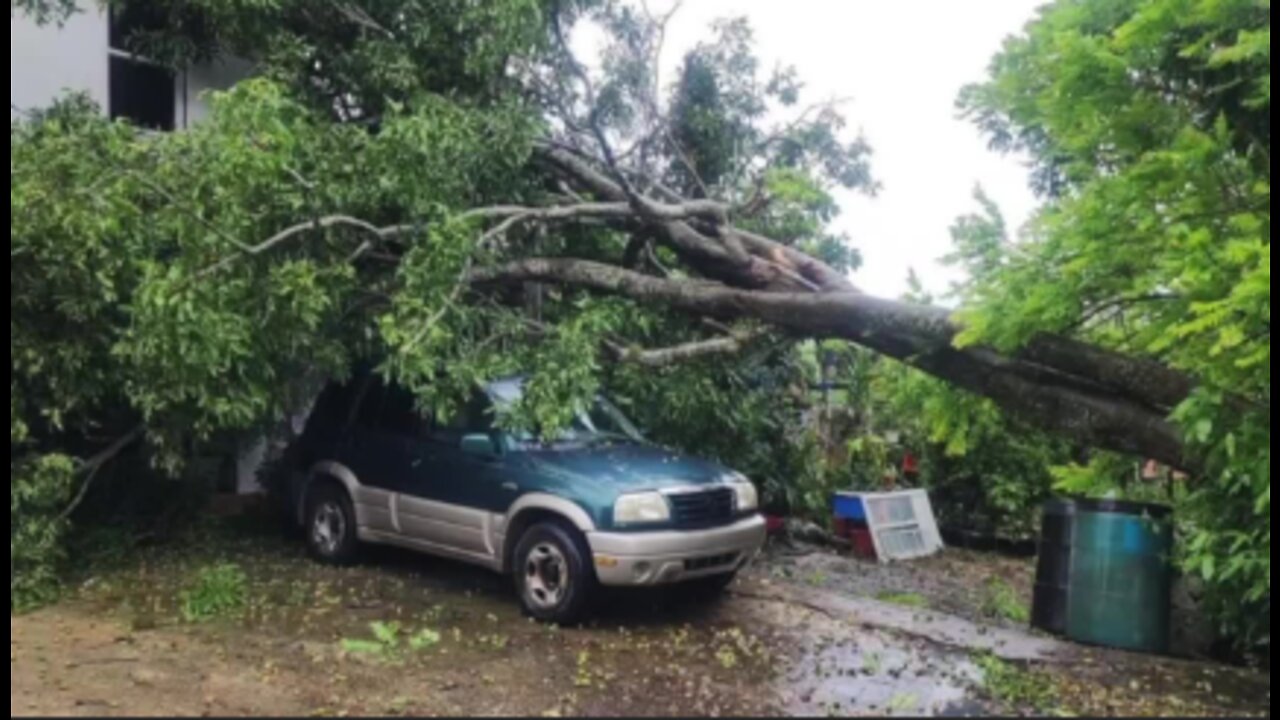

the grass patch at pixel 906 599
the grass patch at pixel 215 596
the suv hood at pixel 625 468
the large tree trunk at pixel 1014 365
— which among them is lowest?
the grass patch at pixel 906 599

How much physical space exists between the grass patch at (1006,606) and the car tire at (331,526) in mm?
5154

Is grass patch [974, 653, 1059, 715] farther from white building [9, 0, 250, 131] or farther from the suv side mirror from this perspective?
white building [9, 0, 250, 131]

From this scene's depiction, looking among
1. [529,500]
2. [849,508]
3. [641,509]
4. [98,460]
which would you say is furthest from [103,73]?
[849,508]

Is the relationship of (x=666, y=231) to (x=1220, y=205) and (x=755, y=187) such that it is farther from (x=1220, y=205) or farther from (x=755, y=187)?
(x=1220, y=205)

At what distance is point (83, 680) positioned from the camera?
5.64m

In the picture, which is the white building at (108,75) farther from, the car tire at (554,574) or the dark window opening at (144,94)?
the car tire at (554,574)

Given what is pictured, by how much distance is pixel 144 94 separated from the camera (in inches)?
436

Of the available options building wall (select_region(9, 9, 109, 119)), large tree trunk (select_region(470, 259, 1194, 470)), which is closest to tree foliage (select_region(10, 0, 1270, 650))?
large tree trunk (select_region(470, 259, 1194, 470))

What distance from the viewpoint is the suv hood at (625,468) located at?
689 cm

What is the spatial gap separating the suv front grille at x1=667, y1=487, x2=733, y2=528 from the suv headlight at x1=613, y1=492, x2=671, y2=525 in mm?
75

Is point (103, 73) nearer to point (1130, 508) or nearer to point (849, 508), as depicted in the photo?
point (849, 508)

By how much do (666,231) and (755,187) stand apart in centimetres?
121

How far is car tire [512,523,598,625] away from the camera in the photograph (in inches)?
266

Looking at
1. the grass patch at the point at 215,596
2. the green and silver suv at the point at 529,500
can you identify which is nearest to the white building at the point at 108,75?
the green and silver suv at the point at 529,500
